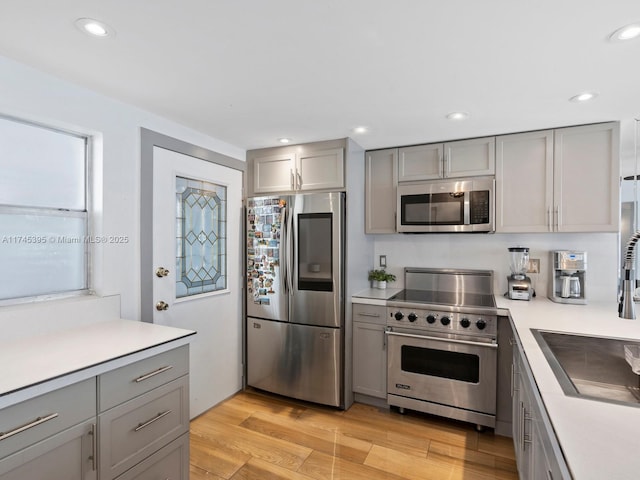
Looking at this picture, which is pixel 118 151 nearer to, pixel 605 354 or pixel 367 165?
pixel 367 165

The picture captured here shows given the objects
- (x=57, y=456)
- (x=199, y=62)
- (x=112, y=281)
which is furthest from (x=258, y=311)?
(x=199, y=62)

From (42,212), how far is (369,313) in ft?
7.49

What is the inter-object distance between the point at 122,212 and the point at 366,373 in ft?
7.18

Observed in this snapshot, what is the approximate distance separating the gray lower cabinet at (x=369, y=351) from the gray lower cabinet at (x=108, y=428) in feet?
4.87

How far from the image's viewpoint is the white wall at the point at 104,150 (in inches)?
67.2

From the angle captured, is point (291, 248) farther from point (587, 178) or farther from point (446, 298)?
point (587, 178)

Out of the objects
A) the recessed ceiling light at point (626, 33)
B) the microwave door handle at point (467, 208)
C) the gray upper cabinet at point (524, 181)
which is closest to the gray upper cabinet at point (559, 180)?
the gray upper cabinet at point (524, 181)

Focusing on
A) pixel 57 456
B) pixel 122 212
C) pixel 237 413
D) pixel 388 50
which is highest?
pixel 388 50

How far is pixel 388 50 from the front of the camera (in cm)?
153

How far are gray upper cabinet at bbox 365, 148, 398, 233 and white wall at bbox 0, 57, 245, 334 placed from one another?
1710 millimetres

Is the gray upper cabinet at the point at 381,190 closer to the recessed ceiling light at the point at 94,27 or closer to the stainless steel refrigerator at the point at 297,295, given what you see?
the stainless steel refrigerator at the point at 297,295

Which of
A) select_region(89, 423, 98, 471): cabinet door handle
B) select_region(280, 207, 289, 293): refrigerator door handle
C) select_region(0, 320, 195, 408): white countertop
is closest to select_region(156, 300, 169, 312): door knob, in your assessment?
select_region(0, 320, 195, 408): white countertop

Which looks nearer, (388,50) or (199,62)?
(388,50)

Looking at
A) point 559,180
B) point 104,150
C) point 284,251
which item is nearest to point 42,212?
point 104,150
